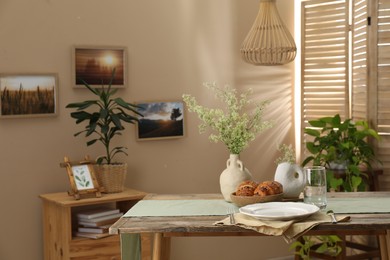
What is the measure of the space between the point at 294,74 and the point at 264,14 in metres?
0.82

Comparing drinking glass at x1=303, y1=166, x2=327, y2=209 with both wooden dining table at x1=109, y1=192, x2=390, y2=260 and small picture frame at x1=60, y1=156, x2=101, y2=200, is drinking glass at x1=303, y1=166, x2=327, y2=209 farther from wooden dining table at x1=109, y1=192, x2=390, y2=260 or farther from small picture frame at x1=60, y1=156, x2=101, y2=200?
small picture frame at x1=60, y1=156, x2=101, y2=200

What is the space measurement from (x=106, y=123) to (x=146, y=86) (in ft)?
2.04

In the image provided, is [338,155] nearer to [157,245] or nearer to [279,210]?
[279,210]

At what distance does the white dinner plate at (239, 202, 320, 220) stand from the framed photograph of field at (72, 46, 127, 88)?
197 cm

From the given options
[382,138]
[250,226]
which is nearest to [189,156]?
[382,138]

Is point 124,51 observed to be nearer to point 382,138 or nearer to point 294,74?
point 294,74

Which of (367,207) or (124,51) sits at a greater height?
(124,51)

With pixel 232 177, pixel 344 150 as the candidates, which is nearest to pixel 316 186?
pixel 232 177

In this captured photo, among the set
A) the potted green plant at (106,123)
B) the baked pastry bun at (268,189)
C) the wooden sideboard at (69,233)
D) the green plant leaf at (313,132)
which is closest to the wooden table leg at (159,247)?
the baked pastry bun at (268,189)

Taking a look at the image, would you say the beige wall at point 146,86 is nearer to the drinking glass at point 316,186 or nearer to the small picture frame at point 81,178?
the small picture frame at point 81,178

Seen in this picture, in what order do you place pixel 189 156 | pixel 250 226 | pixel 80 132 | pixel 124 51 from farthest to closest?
pixel 189 156 < pixel 124 51 < pixel 80 132 < pixel 250 226

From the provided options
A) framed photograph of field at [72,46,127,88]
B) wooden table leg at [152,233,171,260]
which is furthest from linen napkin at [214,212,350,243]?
framed photograph of field at [72,46,127,88]

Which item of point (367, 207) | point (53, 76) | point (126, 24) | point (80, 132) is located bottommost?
point (367, 207)

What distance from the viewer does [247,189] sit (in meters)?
3.04
